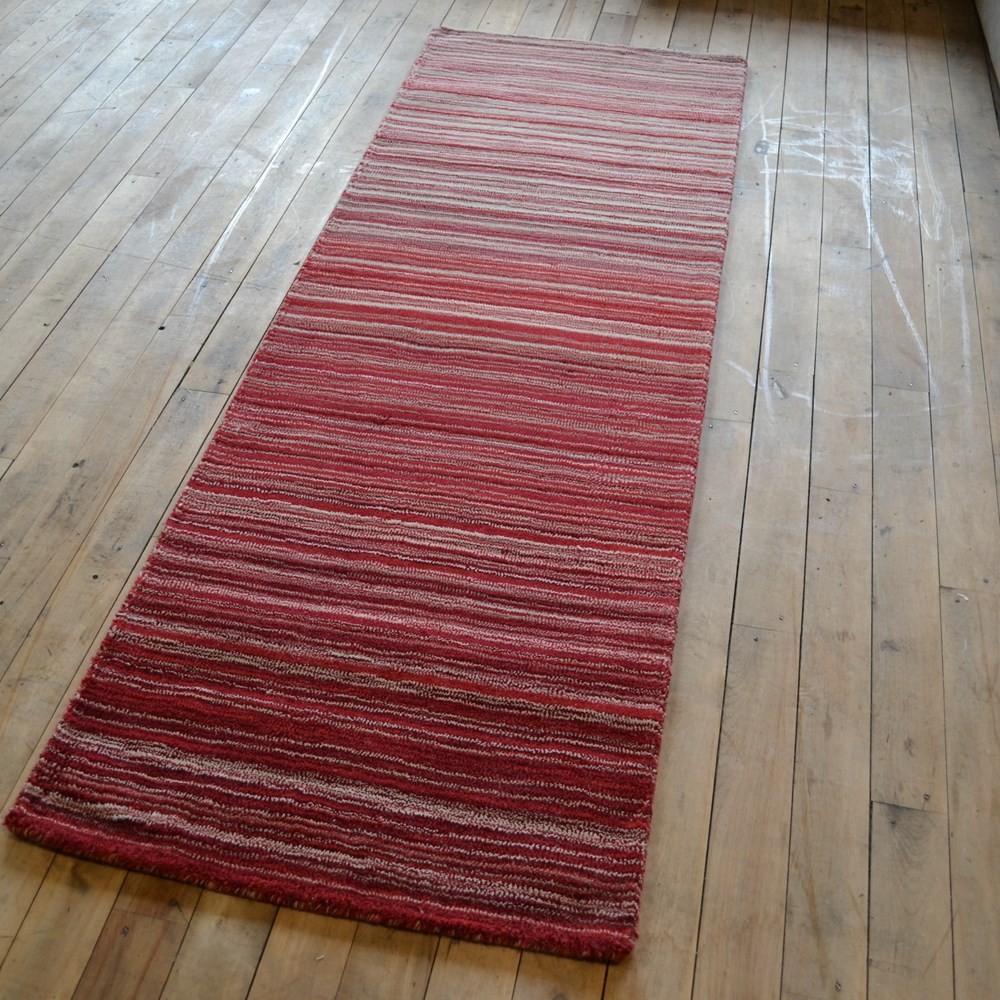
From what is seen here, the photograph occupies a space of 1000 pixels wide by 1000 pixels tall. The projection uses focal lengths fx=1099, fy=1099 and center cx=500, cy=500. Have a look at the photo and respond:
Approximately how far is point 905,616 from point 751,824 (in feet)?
1.53

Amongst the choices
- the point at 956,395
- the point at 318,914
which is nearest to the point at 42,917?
the point at 318,914

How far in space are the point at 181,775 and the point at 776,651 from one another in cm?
92

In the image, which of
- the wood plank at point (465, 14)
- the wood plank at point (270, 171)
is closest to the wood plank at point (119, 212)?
the wood plank at point (270, 171)

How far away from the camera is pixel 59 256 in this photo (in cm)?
241

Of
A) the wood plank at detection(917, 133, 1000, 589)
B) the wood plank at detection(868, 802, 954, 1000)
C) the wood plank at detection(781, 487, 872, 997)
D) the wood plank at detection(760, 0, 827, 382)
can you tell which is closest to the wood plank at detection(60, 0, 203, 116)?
the wood plank at detection(760, 0, 827, 382)

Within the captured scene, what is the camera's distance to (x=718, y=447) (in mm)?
2043

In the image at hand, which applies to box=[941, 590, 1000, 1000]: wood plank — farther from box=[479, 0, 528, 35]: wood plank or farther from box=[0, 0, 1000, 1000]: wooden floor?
box=[479, 0, 528, 35]: wood plank

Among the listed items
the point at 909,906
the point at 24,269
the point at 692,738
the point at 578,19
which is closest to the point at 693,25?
the point at 578,19

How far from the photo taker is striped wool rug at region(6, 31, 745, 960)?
1.50 metres

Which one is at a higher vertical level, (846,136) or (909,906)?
(846,136)

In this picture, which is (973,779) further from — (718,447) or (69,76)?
(69,76)

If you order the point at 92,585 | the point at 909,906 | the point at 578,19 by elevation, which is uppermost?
the point at 578,19

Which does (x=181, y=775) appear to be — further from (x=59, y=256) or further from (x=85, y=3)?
(x=85, y=3)

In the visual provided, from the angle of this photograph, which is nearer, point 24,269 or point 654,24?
point 24,269
